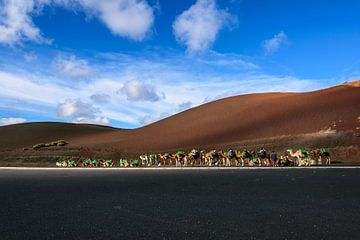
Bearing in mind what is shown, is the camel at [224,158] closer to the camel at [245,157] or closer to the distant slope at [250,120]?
the camel at [245,157]

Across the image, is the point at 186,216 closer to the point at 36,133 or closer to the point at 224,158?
the point at 224,158

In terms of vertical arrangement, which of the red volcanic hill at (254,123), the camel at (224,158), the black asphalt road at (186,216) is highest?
the red volcanic hill at (254,123)

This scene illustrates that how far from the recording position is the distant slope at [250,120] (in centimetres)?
5734

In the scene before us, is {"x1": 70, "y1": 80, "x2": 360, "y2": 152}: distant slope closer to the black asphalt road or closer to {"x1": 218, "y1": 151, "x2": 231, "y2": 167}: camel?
{"x1": 218, "y1": 151, "x2": 231, "y2": 167}: camel

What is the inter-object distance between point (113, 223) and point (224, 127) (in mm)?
64905

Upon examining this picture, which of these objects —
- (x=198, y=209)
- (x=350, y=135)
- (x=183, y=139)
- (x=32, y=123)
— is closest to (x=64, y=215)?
(x=198, y=209)

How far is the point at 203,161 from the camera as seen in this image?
4200 centimetres

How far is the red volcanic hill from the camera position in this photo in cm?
5425

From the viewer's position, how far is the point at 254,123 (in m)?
68.1

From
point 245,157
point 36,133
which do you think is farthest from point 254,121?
point 36,133

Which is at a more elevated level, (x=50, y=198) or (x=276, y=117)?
Result: (x=276, y=117)

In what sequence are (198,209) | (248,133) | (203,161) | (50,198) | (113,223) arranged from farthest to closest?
(248,133), (203,161), (50,198), (198,209), (113,223)

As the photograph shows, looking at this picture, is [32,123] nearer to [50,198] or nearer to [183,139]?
[183,139]

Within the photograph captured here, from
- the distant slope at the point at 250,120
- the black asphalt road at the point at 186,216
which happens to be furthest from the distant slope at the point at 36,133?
the black asphalt road at the point at 186,216
